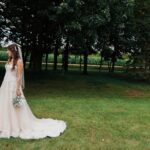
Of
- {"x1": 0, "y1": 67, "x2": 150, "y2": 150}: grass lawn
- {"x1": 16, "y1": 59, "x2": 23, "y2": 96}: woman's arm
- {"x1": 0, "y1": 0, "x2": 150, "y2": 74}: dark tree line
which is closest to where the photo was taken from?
{"x1": 0, "y1": 67, "x2": 150, "y2": 150}: grass lawn

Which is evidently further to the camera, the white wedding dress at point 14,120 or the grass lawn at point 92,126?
the white wedding dress at point 14,120

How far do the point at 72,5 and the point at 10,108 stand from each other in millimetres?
9274

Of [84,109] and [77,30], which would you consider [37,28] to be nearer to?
[77,30]

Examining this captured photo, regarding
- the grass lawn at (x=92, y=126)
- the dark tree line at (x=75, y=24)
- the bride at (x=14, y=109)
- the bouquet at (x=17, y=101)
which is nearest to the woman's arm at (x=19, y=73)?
the bride at (x=14, y=109)

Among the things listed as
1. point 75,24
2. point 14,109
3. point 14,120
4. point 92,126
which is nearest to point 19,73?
point 14,109

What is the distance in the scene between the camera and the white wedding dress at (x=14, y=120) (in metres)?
10.9

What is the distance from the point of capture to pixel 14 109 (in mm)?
11094

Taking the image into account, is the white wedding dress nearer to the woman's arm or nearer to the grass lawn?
the woman's arm

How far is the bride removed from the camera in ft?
35.8

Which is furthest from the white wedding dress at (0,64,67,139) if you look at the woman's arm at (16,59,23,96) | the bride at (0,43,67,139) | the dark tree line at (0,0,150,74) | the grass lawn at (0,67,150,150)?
the dark tree line at (0,0,150,74)

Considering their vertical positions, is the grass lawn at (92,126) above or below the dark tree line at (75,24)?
below

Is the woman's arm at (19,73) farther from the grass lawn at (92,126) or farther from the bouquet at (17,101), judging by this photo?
the grass lawn at (92,126)

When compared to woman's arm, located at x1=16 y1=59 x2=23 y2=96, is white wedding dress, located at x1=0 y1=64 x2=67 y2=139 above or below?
below

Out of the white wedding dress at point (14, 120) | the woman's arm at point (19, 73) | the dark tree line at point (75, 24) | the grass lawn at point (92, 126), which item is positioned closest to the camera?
the grass lawn at point (92, 126)
